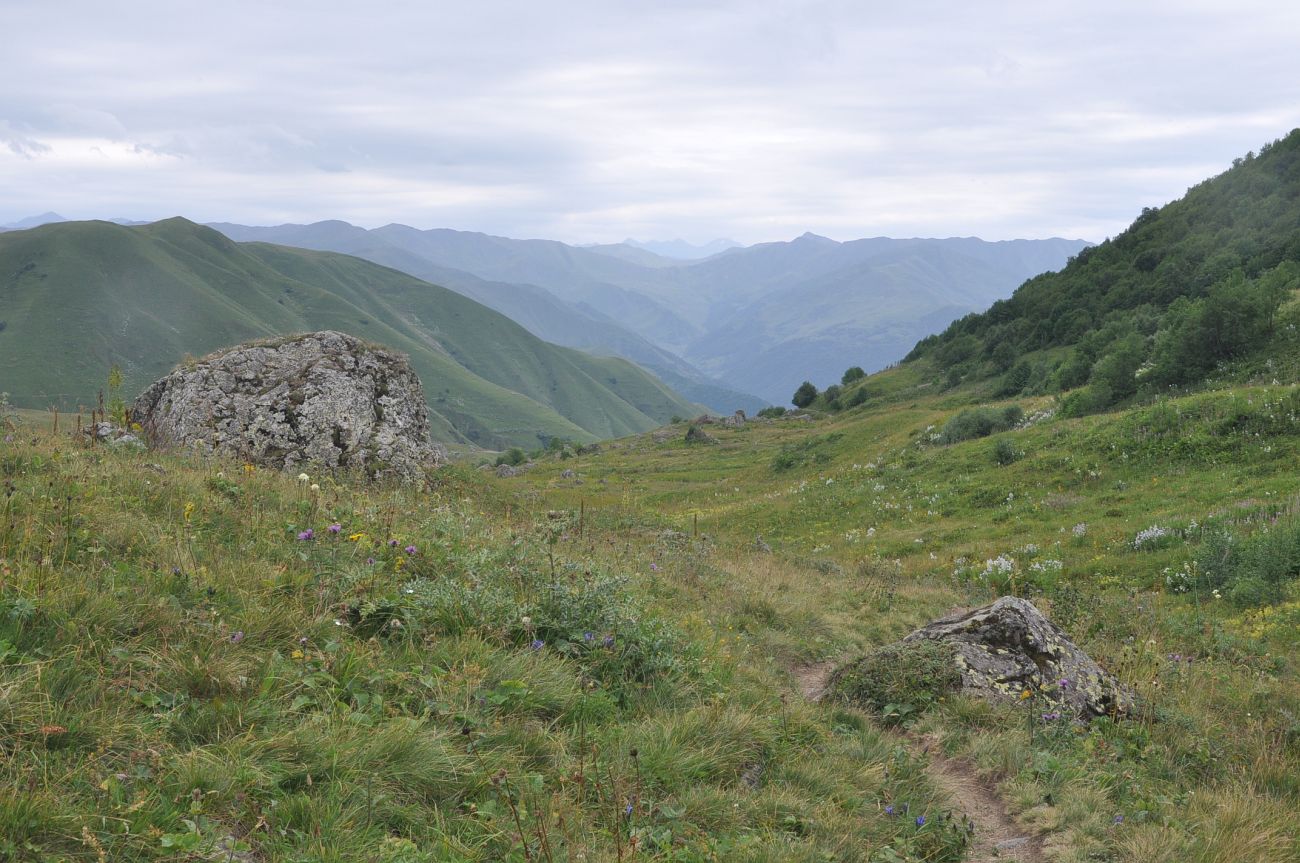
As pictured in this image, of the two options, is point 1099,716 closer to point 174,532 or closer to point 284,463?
point 174,532

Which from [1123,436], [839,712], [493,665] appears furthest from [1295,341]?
[493,665]

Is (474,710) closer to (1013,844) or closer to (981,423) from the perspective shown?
(1013,844)

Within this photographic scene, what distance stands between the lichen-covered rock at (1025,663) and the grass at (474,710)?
1.06 feet

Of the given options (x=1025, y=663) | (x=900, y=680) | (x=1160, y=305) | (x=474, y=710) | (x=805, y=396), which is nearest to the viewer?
(x=474, y=710)

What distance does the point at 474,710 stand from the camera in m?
4.64

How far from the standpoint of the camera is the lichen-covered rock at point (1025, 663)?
7004mm

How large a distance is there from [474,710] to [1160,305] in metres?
60.1

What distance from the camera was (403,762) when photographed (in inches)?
157

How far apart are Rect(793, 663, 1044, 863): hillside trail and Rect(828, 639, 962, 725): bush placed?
1.86ft

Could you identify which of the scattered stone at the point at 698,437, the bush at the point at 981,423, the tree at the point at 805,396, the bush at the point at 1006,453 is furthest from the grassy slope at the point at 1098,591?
the tree at the point at 805,396

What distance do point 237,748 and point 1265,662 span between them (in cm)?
1200

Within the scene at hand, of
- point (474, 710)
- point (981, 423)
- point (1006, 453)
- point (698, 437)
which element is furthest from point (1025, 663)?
point (698, 437)

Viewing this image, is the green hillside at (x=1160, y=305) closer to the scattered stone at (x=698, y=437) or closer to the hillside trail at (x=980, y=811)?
the scattered stone at (x=698, y=437)

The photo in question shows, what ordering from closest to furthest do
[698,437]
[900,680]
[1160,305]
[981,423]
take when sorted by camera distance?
[900,680], [981,423], [1160,305], [698,437]
